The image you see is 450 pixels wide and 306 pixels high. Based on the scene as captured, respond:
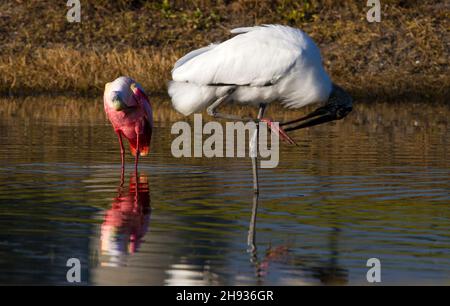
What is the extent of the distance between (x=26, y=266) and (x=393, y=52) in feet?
79.7

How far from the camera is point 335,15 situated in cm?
3562

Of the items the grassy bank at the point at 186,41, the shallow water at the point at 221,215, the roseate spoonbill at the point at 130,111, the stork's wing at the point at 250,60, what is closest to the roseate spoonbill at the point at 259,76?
the stork's wing at the point at 250,60

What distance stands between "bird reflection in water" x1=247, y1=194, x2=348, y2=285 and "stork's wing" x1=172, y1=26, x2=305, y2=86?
10.1 feet

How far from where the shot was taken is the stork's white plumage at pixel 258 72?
12.3 metres

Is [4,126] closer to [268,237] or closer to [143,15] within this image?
[268,237]

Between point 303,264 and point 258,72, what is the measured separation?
4.26 metres

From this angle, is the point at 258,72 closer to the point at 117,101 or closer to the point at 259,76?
the point at 259,76

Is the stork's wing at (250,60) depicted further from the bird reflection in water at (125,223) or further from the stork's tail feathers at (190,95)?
the bird reflection in water at (125,223)

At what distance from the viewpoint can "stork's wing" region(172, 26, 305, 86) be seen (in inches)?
485

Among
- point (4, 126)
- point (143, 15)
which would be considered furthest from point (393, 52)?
point (4, 126)

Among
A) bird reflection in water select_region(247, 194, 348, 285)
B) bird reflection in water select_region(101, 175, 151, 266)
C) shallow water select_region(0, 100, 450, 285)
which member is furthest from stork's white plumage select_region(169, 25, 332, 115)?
bird reflection in water select_region(247, 194, 348, 285)

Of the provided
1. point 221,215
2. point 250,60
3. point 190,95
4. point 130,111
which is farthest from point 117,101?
point 221,215

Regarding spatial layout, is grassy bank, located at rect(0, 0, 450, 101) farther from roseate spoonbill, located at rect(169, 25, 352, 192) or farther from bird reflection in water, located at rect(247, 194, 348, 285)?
bird reflection in water, located at rect(247, 194, 348, 285)

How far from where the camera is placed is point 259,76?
12508 millimetres
